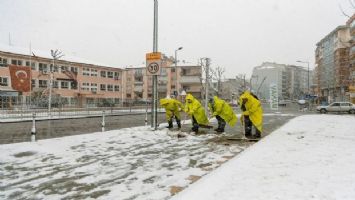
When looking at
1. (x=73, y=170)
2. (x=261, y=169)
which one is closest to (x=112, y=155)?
(x=73, y=170)

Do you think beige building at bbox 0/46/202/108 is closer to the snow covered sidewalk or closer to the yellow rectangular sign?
the yellow rectangular sign

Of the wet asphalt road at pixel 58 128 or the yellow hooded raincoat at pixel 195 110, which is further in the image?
the yellow hooded raincoat at pixel 195 110

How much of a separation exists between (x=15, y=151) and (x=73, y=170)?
123 inches

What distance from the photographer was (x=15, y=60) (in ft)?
139

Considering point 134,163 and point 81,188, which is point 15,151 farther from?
point 81,188

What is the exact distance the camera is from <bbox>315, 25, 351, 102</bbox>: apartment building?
→ 6800 centimetres

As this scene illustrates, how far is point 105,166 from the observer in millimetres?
6977

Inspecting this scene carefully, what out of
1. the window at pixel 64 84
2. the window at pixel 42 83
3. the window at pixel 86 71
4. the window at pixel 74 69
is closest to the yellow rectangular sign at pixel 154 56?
the window at pixel 42 83

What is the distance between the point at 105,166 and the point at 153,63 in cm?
774

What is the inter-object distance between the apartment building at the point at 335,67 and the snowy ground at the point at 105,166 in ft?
196

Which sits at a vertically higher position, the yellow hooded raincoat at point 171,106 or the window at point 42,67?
the window at point 42,67

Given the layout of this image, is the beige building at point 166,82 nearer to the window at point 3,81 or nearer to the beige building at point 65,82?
the beige building at point 65,82

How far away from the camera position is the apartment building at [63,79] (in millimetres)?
40250

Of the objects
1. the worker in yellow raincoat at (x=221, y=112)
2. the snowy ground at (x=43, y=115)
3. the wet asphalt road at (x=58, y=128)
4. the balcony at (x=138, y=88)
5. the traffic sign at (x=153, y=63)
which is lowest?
the wet asphalt road at (x=58, y=128)
